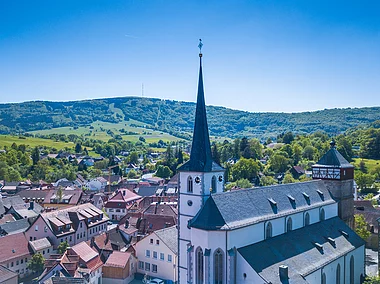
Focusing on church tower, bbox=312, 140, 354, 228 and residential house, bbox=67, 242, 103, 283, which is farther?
church tower, bbox=312, 140, 354, 228

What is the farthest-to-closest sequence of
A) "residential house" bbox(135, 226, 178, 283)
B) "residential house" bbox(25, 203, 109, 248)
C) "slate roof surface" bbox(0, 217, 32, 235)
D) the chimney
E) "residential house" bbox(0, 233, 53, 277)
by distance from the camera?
"slate roof surface" bbox(0, 217, 32, 235), "residential house" bbox(25, 203, 109, 248), "residential house" bbox(0, 233, 53, 277), "residential house" bbox(135, 226, 178, 283), the chimney

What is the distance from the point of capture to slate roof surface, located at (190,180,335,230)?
99.8ft

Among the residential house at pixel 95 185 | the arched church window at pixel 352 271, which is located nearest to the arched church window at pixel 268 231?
the arched church window at pixel 352 271

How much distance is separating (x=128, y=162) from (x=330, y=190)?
14452cm

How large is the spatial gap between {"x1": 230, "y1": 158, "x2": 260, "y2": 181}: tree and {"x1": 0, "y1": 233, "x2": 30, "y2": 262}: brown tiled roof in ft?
221

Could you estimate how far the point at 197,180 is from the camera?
33.5m

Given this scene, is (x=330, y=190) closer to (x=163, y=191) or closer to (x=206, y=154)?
(x=206, y=154)

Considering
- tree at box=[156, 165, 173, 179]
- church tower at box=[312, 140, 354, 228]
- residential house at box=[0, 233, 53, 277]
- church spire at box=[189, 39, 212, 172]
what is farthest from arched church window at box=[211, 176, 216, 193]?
tree at box=[156, 165, 173, 179]

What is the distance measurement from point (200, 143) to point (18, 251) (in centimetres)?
2833

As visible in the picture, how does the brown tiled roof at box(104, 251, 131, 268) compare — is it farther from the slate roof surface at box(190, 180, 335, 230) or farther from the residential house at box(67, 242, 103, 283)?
the slate roof surface at box(190, 180, 335, 230)

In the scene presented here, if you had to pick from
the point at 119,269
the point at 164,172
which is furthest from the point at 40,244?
the point at 164,172

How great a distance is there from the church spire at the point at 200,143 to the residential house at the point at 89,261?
1630 cm

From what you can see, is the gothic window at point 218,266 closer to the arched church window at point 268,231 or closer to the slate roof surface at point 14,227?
the arched church window at point 268,231

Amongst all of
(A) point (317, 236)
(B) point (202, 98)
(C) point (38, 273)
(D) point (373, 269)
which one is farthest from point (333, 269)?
(C) point (38, 273)
